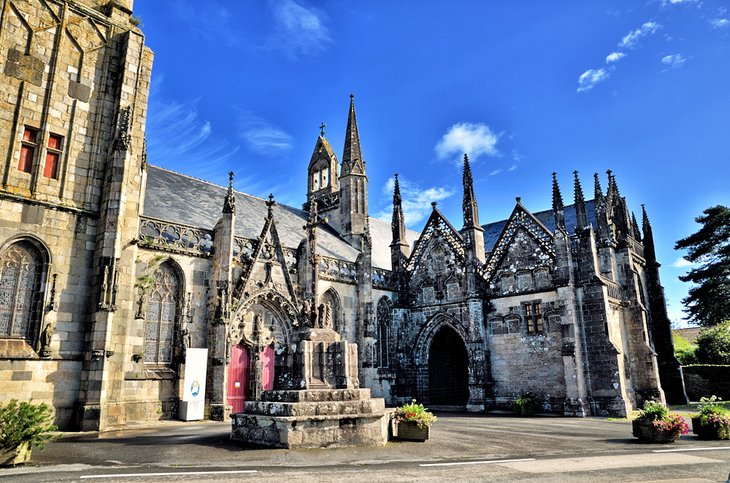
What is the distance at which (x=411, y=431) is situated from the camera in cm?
1145

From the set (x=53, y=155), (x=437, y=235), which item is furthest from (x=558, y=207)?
(x=53, y=155)

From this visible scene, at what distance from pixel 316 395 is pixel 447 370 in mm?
18559

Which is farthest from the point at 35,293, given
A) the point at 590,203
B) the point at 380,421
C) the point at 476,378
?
the point at 590,203

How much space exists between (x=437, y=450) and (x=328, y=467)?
10.1ft

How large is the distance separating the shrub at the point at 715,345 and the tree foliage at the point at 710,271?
16.7 ft

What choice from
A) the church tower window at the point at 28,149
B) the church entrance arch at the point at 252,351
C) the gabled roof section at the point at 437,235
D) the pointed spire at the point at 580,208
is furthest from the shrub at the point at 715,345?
the church tower window at the point at 28,149

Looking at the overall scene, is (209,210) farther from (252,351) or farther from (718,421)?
(718,421)

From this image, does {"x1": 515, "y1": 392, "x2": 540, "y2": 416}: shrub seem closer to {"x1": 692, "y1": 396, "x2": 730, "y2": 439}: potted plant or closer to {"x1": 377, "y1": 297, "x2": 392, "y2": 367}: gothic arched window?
{"x1": 377, "y1": 297, "x2": 392, "y2": 367}: gothic arched window

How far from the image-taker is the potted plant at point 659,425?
1150 cm

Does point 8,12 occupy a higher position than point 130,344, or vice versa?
point 8,12

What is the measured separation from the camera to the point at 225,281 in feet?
61.9

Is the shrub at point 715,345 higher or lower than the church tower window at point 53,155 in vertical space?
lower

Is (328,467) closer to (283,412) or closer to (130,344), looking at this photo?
A: (283,412)

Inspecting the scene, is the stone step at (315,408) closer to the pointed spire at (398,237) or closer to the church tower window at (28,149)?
the church tower window at (28,149)
